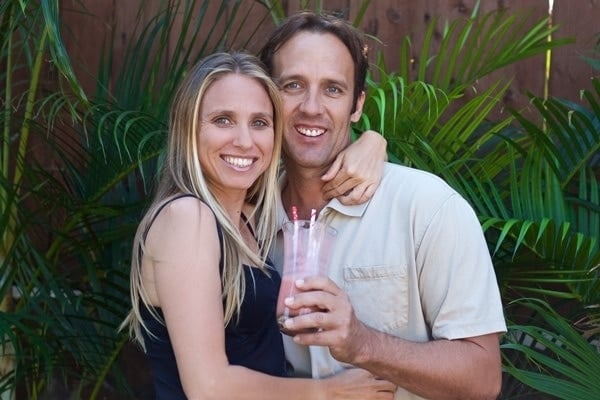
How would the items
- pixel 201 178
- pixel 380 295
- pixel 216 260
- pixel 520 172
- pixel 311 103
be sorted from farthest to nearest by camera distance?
pixel 520 172
pixel 311 103
pixel 380 295
pixel 201 178
pixel 216 260

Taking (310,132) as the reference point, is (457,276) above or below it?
below

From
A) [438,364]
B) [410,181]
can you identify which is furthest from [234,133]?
[438,364]

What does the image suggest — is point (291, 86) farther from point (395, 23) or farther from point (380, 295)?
point (395, 23)

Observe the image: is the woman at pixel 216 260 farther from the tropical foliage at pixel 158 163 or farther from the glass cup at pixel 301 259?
the tropical foliage at pixel 158 163

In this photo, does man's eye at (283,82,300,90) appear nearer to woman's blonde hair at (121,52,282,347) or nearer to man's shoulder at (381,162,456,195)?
woman's blonde hair at (121,52,282,347)

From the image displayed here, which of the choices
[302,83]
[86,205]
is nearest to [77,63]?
[86,205]

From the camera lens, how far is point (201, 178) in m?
2.48

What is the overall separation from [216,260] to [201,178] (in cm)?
22

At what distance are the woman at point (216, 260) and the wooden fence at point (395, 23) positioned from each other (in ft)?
4.54

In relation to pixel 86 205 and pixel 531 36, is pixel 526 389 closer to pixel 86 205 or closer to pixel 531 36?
pixel 531 36

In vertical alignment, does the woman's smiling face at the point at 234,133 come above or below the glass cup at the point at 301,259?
above

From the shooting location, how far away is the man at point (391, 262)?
2443 mm

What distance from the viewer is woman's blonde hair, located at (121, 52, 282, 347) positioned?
7.96 ft

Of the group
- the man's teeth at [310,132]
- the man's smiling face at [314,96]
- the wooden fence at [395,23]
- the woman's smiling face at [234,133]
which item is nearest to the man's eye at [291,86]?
the man's smiling face at [314,96]
